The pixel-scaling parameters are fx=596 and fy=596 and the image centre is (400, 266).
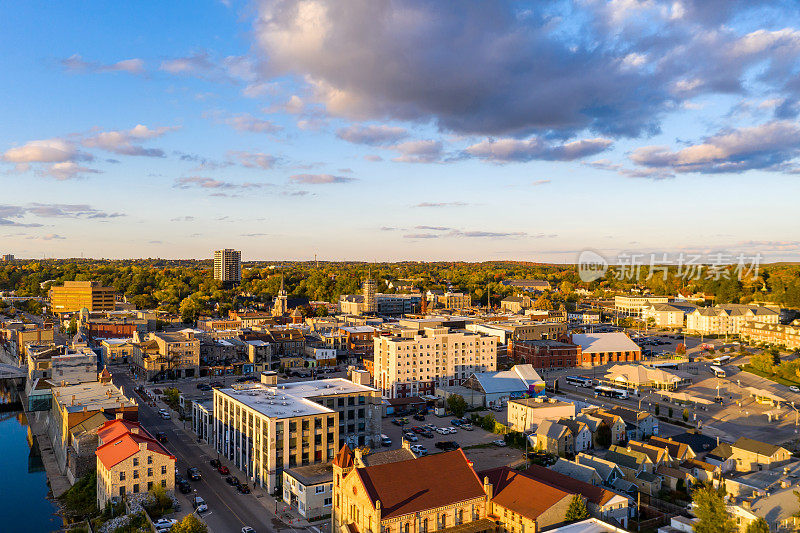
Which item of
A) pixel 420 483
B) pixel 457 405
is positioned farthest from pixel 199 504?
pixel 457 405

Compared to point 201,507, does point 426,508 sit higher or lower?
higher

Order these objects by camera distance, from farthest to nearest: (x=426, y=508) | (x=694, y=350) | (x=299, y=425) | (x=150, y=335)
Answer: (x=694, y=350) < (x=150, y=335) < (x=299, y=425) < (x=426, y=508)

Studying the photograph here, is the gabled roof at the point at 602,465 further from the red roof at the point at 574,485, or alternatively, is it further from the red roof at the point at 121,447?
the red roof at the point at 121,447

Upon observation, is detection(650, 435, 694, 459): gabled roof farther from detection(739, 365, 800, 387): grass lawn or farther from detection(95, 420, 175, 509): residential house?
detection(739, 365, 800, 387): grass lawn

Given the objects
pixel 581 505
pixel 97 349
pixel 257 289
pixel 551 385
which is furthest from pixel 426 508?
pixel 257 289

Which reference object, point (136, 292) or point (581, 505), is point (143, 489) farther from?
point (136, 292)

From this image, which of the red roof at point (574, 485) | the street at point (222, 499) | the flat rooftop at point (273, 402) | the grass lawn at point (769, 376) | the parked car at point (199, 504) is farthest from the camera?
the grass lawn at point (769, 376)

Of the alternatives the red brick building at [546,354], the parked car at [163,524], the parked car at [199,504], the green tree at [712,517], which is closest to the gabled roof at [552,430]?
the green tree at [712,517]
